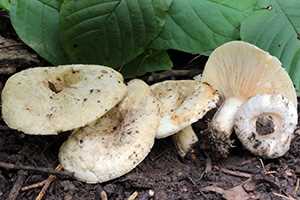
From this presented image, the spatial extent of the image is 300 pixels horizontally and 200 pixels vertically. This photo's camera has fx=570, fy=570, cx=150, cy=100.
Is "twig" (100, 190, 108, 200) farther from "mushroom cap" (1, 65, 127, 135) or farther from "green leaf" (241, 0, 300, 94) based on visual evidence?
"green leaf" (241, 0, 300, 94)

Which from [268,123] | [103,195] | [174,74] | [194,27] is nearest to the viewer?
[103,195]

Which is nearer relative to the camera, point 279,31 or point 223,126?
point 223,126

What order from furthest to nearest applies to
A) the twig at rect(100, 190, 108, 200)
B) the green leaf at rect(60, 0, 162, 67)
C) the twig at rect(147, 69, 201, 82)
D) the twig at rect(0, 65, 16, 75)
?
the twig at rect(147, 69, 201, 82) → the twig at rect(0, 65, 16, 75) → the green leaf at rect(60, 0, 162, 67) → the twig at rect(100, 190, 108, 200)

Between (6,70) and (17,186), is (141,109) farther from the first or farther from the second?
(6,70)

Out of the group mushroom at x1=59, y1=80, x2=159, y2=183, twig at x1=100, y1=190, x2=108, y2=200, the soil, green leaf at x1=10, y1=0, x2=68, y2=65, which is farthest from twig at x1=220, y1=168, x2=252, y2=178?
green leaf at x1=10, y1=0, x2=68, y2=65

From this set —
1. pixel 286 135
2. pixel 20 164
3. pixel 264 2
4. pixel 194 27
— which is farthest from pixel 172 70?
pixel 20 164

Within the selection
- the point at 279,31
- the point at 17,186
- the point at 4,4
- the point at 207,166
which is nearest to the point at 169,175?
the point at 207,166

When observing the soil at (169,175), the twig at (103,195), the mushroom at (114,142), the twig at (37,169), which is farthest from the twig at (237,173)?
the twig at (37,169)
